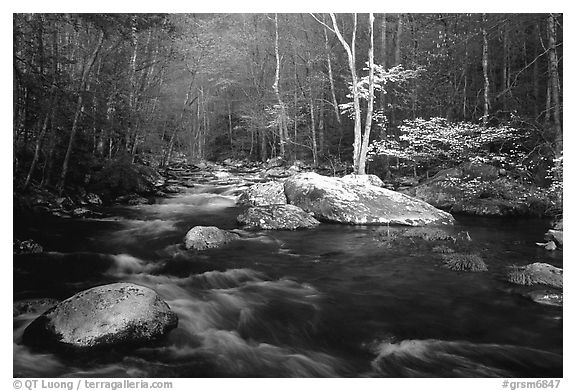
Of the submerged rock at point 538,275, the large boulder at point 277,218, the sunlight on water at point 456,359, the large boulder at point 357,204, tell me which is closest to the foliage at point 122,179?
the large boulder at point 277,218

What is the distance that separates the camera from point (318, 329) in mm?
2543

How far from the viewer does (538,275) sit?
3.18m

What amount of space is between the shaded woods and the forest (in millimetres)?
46

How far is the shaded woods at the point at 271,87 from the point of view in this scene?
3.76m

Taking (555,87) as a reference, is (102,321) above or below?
below

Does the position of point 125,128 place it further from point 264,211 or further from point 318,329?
point 318,329

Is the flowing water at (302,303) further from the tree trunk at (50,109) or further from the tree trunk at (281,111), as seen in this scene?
the tree trunk at (281,111)

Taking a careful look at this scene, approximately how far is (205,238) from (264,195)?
2.17m

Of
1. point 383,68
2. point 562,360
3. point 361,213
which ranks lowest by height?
point 562,360

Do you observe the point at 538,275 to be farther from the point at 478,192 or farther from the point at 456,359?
the point at 478,192

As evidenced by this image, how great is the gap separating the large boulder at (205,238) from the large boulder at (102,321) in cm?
155

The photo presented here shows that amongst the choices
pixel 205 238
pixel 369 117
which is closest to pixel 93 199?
pixel 205 238

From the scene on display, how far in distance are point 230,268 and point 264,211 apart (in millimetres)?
1707
